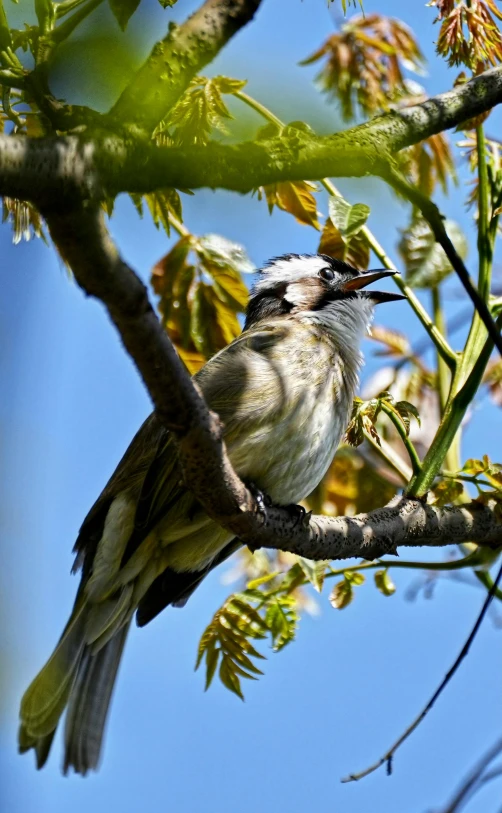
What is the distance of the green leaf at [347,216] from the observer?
10.0 ft

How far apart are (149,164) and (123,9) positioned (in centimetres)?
29

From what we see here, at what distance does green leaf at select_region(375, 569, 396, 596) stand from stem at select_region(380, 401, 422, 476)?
1.65 ft

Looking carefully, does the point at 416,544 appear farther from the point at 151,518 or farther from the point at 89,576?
the point at 89,576

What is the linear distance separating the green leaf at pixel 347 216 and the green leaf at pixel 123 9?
155 centimetres

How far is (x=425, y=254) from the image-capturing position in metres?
4.69

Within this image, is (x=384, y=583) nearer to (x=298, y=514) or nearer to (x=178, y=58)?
(x=298, y=514)

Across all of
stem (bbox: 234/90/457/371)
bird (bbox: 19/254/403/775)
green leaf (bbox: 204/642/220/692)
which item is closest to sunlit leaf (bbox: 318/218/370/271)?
stem (bbox: 234/90/457/371)

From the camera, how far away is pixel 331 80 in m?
5.14

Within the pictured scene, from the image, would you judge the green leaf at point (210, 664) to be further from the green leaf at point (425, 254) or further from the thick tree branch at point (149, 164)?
the thick tree branch at point (149, 164)

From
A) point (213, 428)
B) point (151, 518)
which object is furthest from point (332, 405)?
point (213, 428)

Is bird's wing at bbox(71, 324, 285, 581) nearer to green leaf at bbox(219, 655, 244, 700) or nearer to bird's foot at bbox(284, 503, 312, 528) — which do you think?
bird's foot at bbox(284, 503, 312, 528)

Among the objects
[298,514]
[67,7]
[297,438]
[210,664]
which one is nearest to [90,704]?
[210,664]

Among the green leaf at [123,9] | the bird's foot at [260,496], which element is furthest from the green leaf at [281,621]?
the green leaf at [123,9]

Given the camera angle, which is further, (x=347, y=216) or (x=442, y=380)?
(x=442, y=380)
